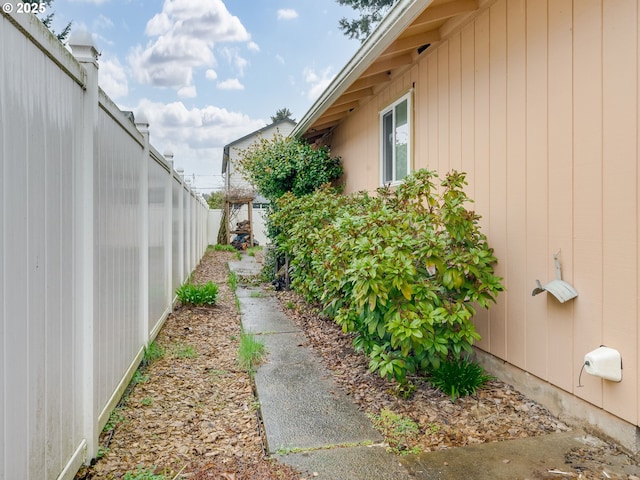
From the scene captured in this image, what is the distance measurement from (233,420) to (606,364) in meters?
2.34

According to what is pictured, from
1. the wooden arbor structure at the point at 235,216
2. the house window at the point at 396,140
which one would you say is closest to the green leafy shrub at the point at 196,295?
the house window at the point at 396,140

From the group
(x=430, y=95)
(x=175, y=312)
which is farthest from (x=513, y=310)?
(x=175, y=312)

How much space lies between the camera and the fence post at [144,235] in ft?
12.9

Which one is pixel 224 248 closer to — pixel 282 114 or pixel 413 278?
pixel 413 278

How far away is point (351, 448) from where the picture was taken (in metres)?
2.58

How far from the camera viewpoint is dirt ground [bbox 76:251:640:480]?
→ 7.72 ft

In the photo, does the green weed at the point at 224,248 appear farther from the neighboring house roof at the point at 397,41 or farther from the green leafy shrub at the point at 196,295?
the neighboring house roof at the point at 397,41

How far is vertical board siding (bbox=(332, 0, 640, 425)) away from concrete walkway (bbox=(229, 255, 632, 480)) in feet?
1.79

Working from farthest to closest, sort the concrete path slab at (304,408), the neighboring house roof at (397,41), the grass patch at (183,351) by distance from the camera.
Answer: the grass patch at (183,351), the neighboring house roof at (397,41), the concrete path slab at (304,408)

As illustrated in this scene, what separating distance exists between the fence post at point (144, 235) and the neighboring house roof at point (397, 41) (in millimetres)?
2369

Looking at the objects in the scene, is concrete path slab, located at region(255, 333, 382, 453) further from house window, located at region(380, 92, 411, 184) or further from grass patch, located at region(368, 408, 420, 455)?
house window, located at region(380, 92, 411, 184)

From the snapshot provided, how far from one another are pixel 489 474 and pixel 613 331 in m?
1.09

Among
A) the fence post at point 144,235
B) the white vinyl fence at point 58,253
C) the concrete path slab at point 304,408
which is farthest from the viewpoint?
the fence post at point 144,235

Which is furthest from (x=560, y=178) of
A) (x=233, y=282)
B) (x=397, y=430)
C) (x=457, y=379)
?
(x=233, y=282)
